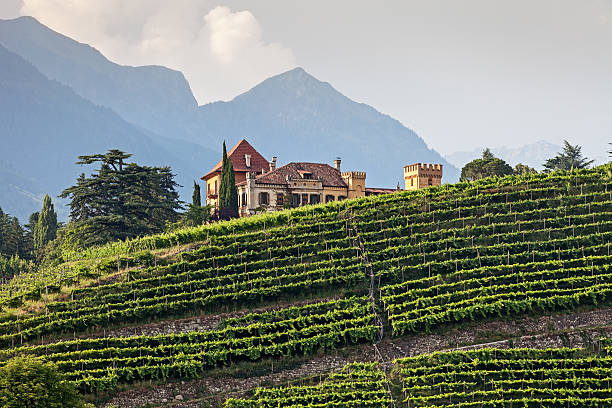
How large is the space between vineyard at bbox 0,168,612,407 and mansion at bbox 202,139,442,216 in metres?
11.7

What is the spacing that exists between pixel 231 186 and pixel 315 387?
2840 centimetres

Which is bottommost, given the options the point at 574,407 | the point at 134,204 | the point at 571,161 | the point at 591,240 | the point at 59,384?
the point at 574,407

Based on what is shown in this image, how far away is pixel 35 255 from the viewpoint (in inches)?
2665

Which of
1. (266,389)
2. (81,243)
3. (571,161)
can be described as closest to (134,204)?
(81,243)

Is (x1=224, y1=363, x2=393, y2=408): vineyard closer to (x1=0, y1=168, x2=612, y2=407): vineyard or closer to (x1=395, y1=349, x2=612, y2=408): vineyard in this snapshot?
(x1=0, y1=168, x2=612, y2=407): vineyard

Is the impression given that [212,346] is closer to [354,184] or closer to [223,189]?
[223,189]

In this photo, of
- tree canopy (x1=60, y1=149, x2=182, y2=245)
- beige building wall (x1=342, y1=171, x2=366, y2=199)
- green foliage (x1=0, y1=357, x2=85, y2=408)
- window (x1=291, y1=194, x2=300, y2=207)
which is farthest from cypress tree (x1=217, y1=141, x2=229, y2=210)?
green foliage (x1=0, y1=357, x2=85, y2=408)

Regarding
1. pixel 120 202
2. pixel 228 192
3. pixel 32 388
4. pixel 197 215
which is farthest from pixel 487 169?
pixel 32 388

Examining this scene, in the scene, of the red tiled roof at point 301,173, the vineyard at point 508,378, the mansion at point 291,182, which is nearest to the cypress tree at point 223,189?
the mansion at point 291,182

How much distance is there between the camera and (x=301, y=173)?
178 ft

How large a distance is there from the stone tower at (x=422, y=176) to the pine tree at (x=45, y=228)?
39.4m

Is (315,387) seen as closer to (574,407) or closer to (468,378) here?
(468,378)

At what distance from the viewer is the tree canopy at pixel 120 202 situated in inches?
2044

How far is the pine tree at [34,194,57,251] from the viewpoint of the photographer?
70912 millimetres
